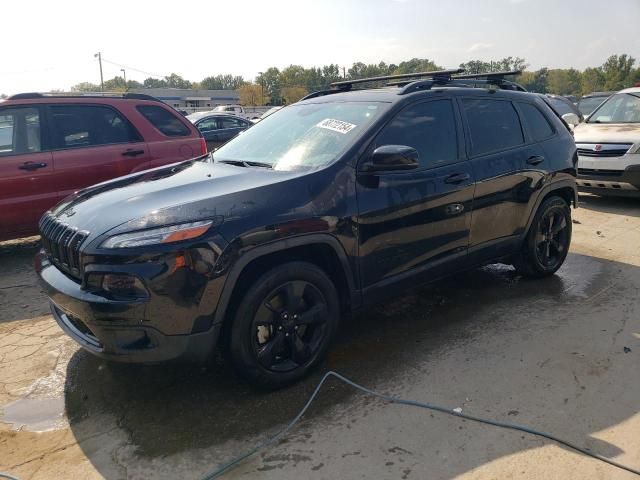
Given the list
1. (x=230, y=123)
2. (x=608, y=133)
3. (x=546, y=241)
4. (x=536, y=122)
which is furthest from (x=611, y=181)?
(x=230, y=123)

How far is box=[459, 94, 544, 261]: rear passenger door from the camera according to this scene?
159 inches

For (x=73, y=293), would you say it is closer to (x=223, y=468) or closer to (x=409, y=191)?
(x=223, y=468)

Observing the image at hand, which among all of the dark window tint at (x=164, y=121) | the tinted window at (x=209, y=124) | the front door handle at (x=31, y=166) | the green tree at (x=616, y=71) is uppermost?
the green tree at (x=616, y=71)

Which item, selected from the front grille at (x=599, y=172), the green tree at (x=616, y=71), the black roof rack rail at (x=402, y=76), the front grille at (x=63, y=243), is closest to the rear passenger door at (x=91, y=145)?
the front grille at (x=63, y=243)

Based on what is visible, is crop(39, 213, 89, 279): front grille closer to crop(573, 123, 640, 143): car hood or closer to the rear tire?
the rear tire

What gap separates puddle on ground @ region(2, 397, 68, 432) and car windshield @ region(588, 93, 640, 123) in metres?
9.34

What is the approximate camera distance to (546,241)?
4.87 metres

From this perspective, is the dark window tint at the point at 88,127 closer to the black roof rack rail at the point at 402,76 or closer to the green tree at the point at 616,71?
the black roof rack rail at the point at 402,76

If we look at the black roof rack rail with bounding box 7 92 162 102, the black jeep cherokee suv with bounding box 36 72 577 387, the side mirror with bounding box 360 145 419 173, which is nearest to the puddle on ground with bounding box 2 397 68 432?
the black jeep cherokee suv with bounding box 36 72 577 387

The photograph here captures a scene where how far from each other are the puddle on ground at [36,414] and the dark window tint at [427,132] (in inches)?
101

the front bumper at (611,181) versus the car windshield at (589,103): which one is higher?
the car windshield at (589,103)

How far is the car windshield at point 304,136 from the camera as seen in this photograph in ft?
11.1

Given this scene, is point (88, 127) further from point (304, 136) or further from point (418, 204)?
point (418, 204)

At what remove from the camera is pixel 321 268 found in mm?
3252
